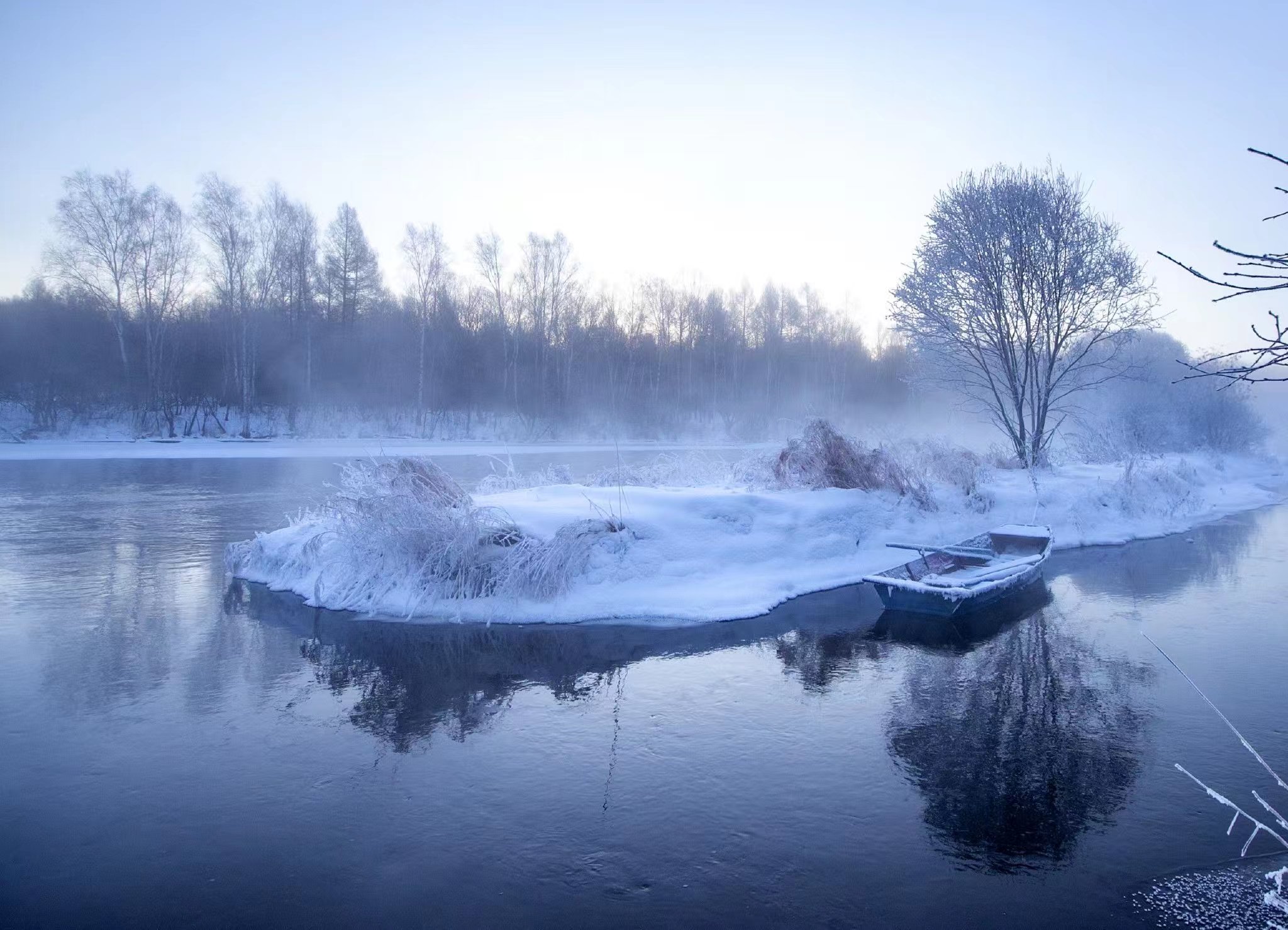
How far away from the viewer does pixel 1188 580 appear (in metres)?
13.0

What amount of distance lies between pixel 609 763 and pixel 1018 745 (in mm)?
3154

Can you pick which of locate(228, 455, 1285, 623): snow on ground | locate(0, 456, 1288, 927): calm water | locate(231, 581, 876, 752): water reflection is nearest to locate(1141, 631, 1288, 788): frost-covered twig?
locate(0, 456, 1288, 927): calm water

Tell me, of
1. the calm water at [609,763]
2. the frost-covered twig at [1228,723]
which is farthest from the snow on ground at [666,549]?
the frost-covered twig at [1228,723]

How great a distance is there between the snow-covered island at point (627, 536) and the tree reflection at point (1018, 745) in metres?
3.39

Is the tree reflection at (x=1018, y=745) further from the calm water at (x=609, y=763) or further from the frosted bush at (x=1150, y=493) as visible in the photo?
the frosted bush at (x=1150, y=493)

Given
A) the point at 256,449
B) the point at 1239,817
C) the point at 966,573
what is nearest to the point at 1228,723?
the point at 1239,817

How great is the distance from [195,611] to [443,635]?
3.34 metres

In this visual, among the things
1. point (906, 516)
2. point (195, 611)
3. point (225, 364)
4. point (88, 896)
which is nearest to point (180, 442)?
point (225, 364)

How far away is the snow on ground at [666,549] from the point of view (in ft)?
35.1

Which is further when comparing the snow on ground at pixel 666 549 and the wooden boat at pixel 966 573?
the snow on ground at pixel 666 549

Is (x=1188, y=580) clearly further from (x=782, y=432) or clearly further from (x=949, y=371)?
(x=782, y=432)

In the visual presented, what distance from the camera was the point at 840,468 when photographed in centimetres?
1546

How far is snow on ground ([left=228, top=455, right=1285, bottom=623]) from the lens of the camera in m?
10.7

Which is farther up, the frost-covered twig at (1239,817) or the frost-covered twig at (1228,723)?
the frost-covered twig at (1228,723)
